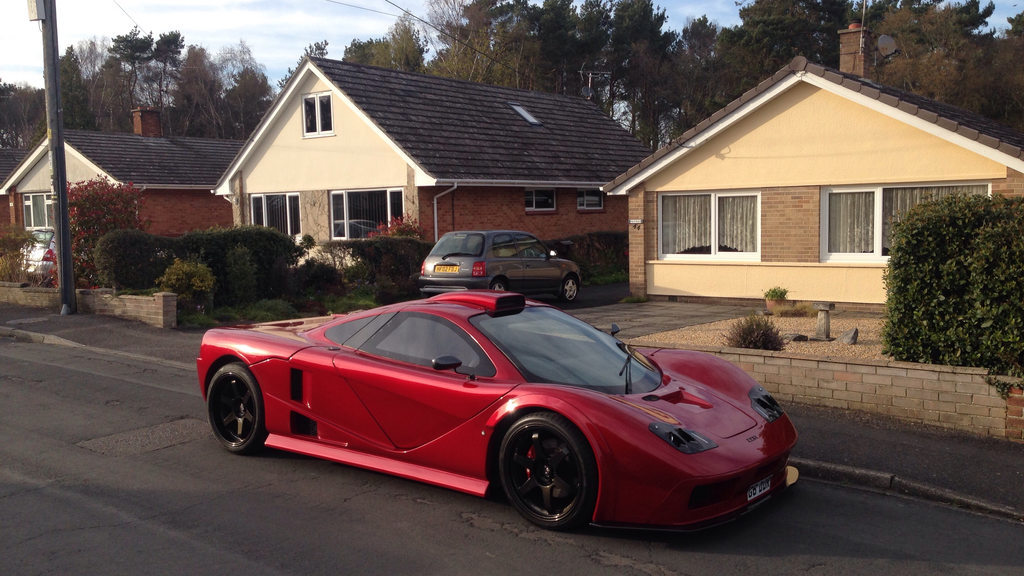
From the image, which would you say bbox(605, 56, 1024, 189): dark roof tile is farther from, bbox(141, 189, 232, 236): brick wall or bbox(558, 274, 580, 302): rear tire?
bbox(141, 189, 232, 236): brick wall

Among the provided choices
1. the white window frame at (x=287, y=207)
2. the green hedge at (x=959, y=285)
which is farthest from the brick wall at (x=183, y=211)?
the green hedge at (x=959, y=285)

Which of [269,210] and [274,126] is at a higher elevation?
[274,126]

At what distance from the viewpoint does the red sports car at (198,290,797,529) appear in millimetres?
4762

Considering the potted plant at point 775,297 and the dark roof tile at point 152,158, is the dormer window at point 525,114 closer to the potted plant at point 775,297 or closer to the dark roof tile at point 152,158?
the dark roof tile at point 152,158

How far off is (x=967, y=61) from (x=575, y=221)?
21.0 m

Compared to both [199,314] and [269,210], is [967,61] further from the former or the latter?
[199,314]

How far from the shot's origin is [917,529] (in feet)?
17.1

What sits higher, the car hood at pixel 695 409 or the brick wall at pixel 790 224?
the brick wall at pixel 790 224

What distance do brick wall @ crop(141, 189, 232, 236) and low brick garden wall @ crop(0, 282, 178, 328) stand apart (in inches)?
502

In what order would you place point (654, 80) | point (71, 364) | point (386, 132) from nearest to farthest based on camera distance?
point (71, 364) < point (386, 132) < point (654, 80)

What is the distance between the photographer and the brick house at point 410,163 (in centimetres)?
2178

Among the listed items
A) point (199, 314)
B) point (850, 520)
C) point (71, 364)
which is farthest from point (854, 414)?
point (199, 314)

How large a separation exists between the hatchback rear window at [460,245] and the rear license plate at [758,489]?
11.6m

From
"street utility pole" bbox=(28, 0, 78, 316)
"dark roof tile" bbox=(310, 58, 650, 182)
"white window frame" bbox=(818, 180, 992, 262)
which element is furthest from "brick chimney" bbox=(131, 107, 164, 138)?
"white window frame" bbox=(818, 180, 992, 262)
